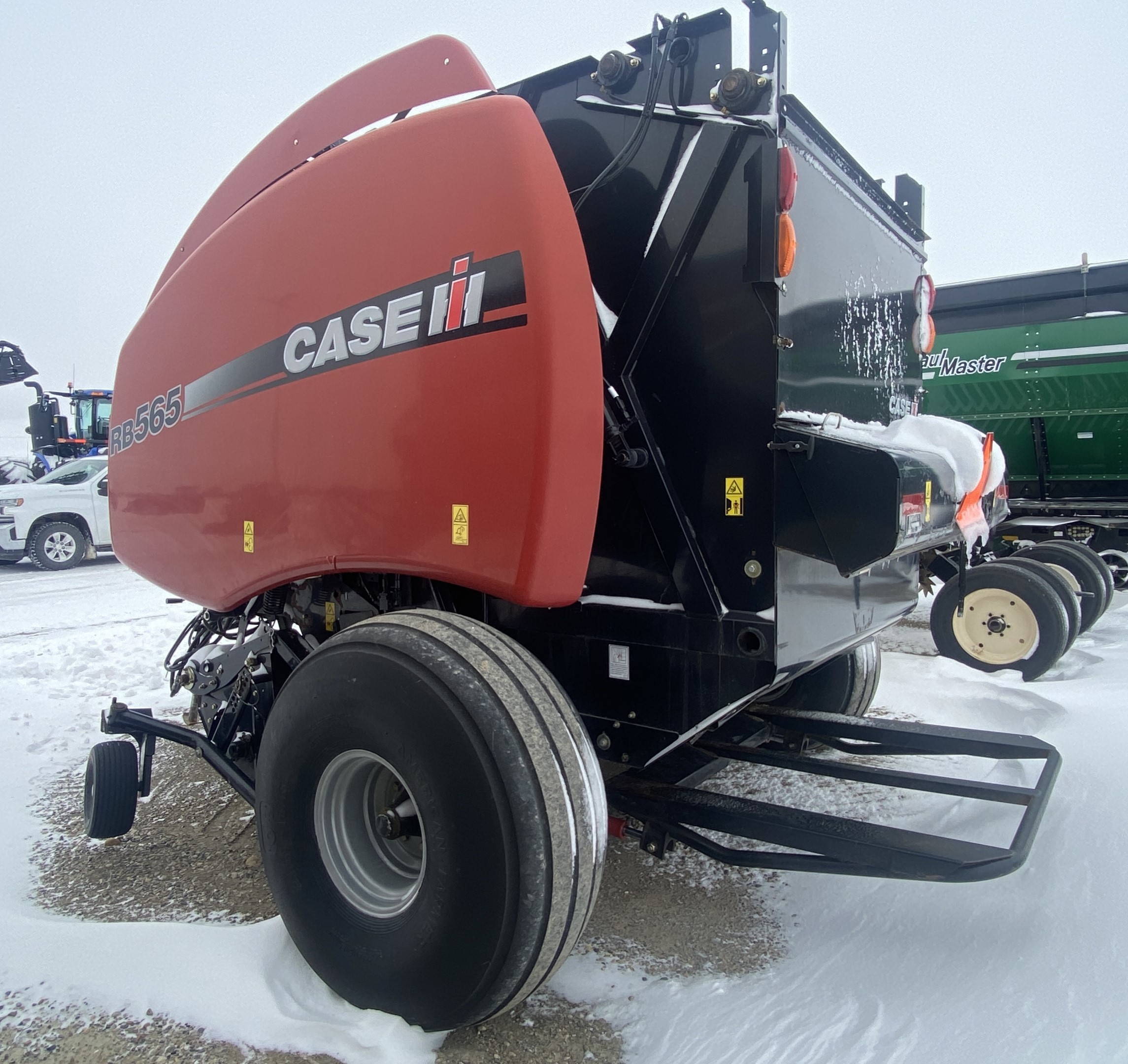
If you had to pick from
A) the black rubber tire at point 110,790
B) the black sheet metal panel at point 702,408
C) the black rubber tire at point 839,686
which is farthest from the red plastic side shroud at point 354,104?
the black rubber tire at point 839,686

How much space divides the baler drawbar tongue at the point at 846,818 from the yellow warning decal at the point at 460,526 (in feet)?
3.34

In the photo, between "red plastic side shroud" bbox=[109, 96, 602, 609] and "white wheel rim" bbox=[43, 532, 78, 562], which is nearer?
"red plastic side shroud" bbox=[109, 96, 602, 609]

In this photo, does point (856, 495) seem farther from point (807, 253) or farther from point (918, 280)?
point (918, 280)

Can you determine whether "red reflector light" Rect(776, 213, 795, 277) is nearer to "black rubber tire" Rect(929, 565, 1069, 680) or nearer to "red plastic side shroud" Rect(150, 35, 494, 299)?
"red plastic side shroud" Rect(150, 35, 494, 299)

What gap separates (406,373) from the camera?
93.4 inches

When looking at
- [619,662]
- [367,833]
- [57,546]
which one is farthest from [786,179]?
[57,546]

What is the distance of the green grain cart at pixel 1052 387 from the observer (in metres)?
8.02

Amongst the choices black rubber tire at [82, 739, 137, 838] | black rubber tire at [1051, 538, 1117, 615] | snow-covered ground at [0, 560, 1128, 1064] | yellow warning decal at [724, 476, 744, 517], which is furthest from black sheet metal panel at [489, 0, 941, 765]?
black rubber tire at [1051, 538, 1117, 615]

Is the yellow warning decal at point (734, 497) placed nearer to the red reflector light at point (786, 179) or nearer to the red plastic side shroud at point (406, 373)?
the red plastic side shroud at point (406, 373)

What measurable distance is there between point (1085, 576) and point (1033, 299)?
3.16 meters

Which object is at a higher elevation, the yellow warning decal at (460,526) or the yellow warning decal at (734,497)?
the yellow warning decal at (734,497)

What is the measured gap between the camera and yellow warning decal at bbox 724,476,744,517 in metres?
2.35

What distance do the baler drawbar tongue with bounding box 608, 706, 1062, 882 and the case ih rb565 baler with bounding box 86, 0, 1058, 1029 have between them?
0.01m

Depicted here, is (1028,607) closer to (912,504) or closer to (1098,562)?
(1098,562)
